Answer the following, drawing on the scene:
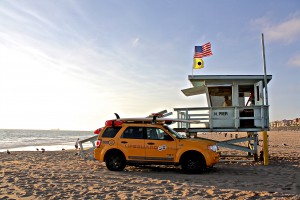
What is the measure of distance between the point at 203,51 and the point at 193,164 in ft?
24.7

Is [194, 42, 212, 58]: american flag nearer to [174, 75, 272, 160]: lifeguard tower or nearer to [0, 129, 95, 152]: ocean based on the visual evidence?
[174, 75, 272, 160]: lifeguard tower

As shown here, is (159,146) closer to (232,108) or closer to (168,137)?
(168,137)

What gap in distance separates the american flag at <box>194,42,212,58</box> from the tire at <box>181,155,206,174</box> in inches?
278

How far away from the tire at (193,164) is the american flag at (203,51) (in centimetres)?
706

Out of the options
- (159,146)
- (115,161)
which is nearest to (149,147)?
(159,146)

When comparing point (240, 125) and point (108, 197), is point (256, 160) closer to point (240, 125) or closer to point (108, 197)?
point (240, 125)

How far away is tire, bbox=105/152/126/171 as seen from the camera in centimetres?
1184

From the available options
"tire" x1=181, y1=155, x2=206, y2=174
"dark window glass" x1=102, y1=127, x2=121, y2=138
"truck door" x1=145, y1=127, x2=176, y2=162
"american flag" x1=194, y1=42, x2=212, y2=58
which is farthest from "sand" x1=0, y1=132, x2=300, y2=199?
"american flag" x1=194, y1=42, x2=212, y2=58

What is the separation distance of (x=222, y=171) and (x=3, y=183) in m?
7.43

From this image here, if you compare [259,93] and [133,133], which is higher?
[259,93]

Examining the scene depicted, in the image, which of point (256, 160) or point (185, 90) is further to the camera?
point (185, 90)

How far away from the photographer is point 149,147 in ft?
38.1

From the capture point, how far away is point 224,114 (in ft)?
47.8

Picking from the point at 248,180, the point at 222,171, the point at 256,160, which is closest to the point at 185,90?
the point at 256,160
